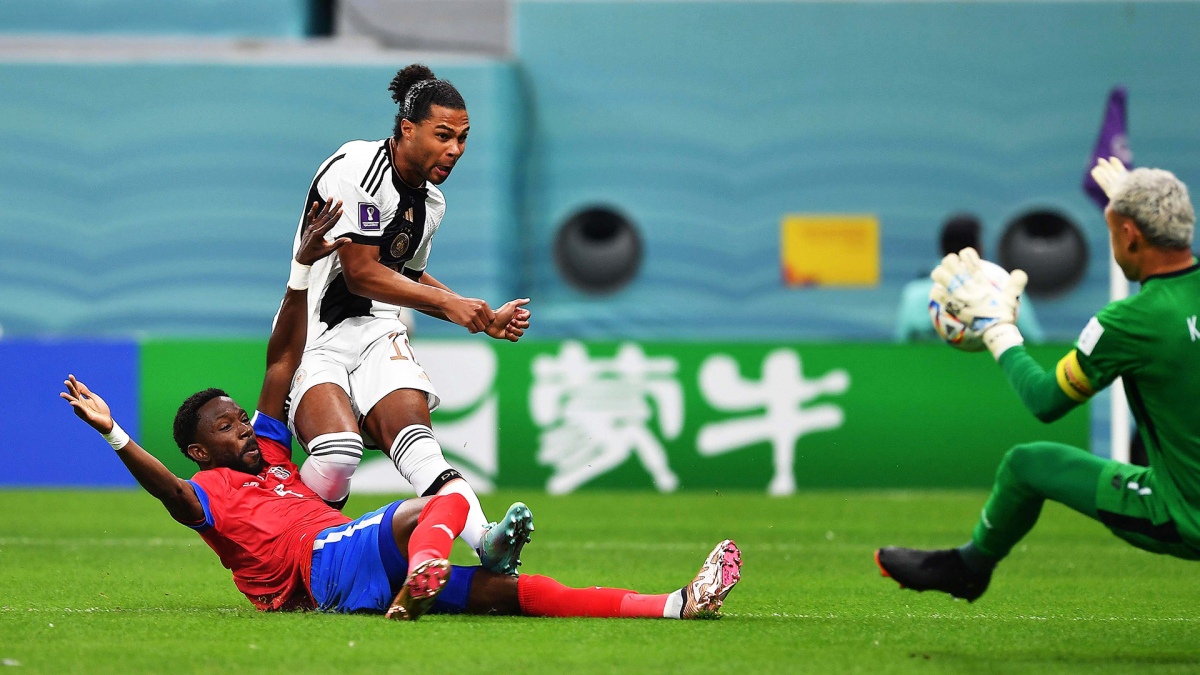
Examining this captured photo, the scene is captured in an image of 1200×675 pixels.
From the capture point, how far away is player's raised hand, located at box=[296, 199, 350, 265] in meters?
6.01

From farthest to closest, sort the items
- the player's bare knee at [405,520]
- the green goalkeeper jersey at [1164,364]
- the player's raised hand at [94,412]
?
the player's bare knee at [405,520], the player's raised hand at [94,412], the green goalkeeper jersey at [1164,364]

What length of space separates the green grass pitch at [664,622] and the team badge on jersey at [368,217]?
1.54m

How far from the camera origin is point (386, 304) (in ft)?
21.2

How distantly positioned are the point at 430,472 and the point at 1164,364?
106 inches

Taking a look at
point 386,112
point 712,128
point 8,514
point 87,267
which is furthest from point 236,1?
point 8,514

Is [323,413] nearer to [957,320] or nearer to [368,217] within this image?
[368,217]

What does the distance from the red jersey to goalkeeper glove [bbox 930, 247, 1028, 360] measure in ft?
8.29

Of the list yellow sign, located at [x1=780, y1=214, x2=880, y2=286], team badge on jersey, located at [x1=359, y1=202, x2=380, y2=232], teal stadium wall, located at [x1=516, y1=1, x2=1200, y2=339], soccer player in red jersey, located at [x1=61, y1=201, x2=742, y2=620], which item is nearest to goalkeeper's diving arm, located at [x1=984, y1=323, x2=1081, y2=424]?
soccer player in red jersey, located at [x1=61, y1=201, x2=742, y2=620]

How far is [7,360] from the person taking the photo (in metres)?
12.7

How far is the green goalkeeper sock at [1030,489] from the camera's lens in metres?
4.77

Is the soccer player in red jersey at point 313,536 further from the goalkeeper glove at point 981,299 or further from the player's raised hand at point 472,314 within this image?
the goalkeeper glove at point 981,299

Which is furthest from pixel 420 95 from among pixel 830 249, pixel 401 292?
pixel 830 249

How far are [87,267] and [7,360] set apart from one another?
481 centimetres

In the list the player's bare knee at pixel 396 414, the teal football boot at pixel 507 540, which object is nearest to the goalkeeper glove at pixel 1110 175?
the teal football boot at pixel 507 540
